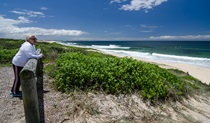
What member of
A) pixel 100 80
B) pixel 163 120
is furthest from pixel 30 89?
pixel 163 120

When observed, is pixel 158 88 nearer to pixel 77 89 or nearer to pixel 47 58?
pixel 77 89

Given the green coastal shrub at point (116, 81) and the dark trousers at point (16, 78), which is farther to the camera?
the green coastal shrub at point (116, 81)

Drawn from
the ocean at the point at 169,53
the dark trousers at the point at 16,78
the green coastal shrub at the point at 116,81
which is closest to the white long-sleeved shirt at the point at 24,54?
the dark trousers at the point at 16,78

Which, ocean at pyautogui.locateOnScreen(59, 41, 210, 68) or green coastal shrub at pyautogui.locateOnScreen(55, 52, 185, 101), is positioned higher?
green coastal shrub at pyautogui.locateOnScreen(55, 52, 185, 101)

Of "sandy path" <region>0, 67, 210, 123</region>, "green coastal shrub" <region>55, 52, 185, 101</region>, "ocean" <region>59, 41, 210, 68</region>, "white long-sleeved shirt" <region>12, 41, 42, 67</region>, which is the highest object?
"white long-sleeved shirt" <region>12, 41, 42, 67</region>

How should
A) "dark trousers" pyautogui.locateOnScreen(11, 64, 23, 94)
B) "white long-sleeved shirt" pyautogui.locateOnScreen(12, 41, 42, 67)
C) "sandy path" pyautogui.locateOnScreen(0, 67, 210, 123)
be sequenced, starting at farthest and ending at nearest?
"dark trousers" pyautogui.locateOnScreen(11, 64, 23, 94) → "white long-sleeved shirt" pyautogui.locateOnScreen(12, 41, 42, 67) → "sandy path" pyautogui.locateOnScreen(0, 67, 210, 123)

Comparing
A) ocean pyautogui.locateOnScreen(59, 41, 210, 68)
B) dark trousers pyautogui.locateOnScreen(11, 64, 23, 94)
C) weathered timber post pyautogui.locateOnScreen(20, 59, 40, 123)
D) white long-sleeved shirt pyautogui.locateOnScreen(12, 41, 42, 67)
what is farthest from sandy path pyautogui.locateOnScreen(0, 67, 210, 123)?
ocean pyautogui.locateOnScreen(59, 41, 210, 68)

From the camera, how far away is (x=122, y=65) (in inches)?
230

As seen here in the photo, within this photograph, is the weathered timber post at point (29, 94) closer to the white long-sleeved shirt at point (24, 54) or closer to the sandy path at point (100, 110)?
the sandy path at point (100, 110)

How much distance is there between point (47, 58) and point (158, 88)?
7.23m

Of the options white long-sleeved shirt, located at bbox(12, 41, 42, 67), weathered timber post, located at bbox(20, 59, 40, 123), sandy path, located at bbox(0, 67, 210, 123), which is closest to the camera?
weathered timber post, located at bbox(20, 59, 40, 123)

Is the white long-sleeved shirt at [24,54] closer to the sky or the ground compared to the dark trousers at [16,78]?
closer to the sky

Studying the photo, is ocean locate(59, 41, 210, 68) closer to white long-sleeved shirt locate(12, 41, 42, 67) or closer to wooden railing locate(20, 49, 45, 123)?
white long-sleeved shirt locate(12, 41, 42, 67)

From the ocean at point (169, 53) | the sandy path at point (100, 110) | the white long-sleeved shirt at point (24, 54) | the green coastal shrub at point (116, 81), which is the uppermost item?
the white long-sleeved shirt at point (24, 54)
